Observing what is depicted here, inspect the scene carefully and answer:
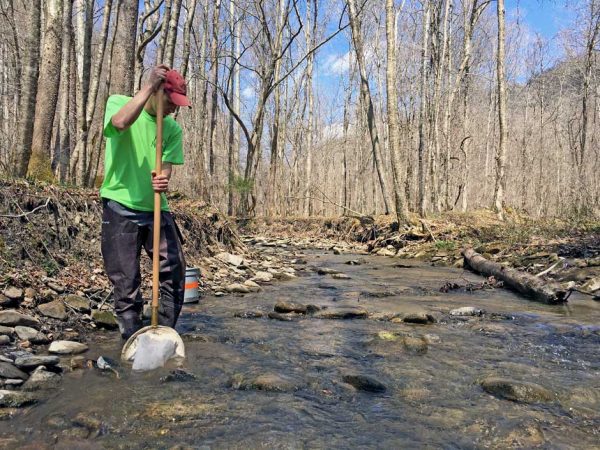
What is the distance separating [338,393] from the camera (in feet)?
8.91

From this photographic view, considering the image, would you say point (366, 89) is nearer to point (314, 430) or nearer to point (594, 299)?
point (594, 299)

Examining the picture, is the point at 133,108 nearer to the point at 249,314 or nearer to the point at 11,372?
the point at 11,372

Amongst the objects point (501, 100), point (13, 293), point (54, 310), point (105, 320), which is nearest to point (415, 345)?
point (105, 320)

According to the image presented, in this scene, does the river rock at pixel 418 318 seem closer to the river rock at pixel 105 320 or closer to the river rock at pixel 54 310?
the river rock at pixel 105 320

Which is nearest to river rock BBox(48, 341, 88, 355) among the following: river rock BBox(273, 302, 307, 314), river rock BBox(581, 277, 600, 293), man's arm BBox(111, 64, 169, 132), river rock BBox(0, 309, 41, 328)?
river rock BBox(0, 309, 41, 328)

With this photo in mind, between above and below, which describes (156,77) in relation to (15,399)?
above

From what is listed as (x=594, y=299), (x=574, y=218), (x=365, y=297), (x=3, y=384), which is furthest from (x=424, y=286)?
(x=574, y=218)

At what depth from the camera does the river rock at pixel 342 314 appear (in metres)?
4.92

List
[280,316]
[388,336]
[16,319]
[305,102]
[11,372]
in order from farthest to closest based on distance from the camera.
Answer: [305,102] < [280,316] < [388,336] < [16,319] < [11,372]

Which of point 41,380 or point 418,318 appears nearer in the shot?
point 41,380

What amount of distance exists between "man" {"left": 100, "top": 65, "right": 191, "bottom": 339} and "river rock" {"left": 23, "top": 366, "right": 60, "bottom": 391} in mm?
608

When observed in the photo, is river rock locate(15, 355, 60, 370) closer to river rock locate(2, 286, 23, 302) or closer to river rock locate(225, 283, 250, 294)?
river rock locate(2, 286, 23, 302)

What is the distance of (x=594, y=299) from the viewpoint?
5.81 m

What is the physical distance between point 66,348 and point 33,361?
1.45 ft
